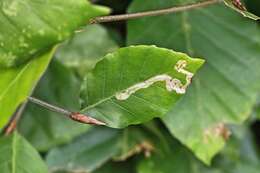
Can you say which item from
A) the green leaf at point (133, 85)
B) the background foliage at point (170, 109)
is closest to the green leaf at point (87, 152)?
the background foliage at point (170, 109)

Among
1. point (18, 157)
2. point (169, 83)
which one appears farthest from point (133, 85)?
point (18, 157)

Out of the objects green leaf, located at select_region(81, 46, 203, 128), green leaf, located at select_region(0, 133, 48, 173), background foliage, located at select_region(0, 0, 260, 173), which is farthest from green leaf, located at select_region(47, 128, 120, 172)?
green leaf, located at select_region(81, 46, 203, 128)

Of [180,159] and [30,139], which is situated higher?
[30,139]

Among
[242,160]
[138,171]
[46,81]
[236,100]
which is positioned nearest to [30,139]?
[46,81]

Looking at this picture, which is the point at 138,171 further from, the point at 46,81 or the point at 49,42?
the point at 49,42

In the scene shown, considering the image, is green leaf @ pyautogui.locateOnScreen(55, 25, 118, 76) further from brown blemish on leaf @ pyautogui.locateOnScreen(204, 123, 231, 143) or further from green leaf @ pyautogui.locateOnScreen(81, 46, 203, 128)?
green leaf @ pyautogui.locateOnScreen(81, 46, 203, 128)

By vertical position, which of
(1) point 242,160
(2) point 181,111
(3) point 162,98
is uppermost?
(3) point 162,98

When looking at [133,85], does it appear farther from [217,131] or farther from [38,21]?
[217,131]

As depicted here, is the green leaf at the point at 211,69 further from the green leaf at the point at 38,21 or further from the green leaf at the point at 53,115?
the green leaf at the point at 38,21
